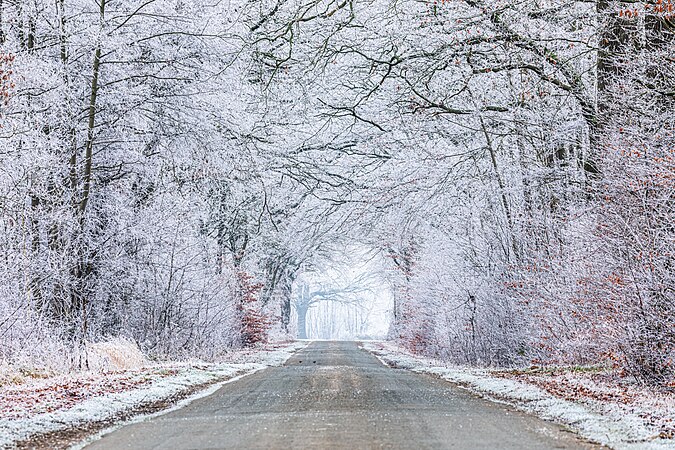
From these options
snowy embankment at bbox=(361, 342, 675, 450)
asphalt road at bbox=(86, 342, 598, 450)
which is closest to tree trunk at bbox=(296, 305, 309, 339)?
snowy embankment at bbox=(361, 342, 675, 450)

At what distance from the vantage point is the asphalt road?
276 inches

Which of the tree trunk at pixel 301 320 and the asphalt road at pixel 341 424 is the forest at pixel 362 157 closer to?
the asphalt road at pixel 341 424

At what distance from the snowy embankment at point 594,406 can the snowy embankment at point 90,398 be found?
4.61 m

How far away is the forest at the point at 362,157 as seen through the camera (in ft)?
42.2

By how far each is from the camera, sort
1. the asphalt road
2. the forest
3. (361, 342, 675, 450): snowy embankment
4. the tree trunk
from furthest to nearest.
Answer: the tree trunk, the forest, (361, 342, 675, 450): snowy embankment, the asphalt road

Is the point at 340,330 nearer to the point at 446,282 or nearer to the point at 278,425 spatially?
the point at 446,282

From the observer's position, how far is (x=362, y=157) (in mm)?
23891

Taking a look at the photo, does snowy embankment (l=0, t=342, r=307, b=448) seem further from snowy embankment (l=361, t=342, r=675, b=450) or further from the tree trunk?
the tree trunk

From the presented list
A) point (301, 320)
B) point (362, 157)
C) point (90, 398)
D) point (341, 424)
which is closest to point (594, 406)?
point (341, 424)

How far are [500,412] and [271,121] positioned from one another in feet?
46.8

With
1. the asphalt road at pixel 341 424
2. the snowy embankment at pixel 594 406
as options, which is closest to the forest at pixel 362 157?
the snowy embankment at pixel 594 406

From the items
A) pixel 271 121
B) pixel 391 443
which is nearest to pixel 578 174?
pixel 271 121

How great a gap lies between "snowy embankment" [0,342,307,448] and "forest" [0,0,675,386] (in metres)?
2.07

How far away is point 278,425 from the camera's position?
8.23m
